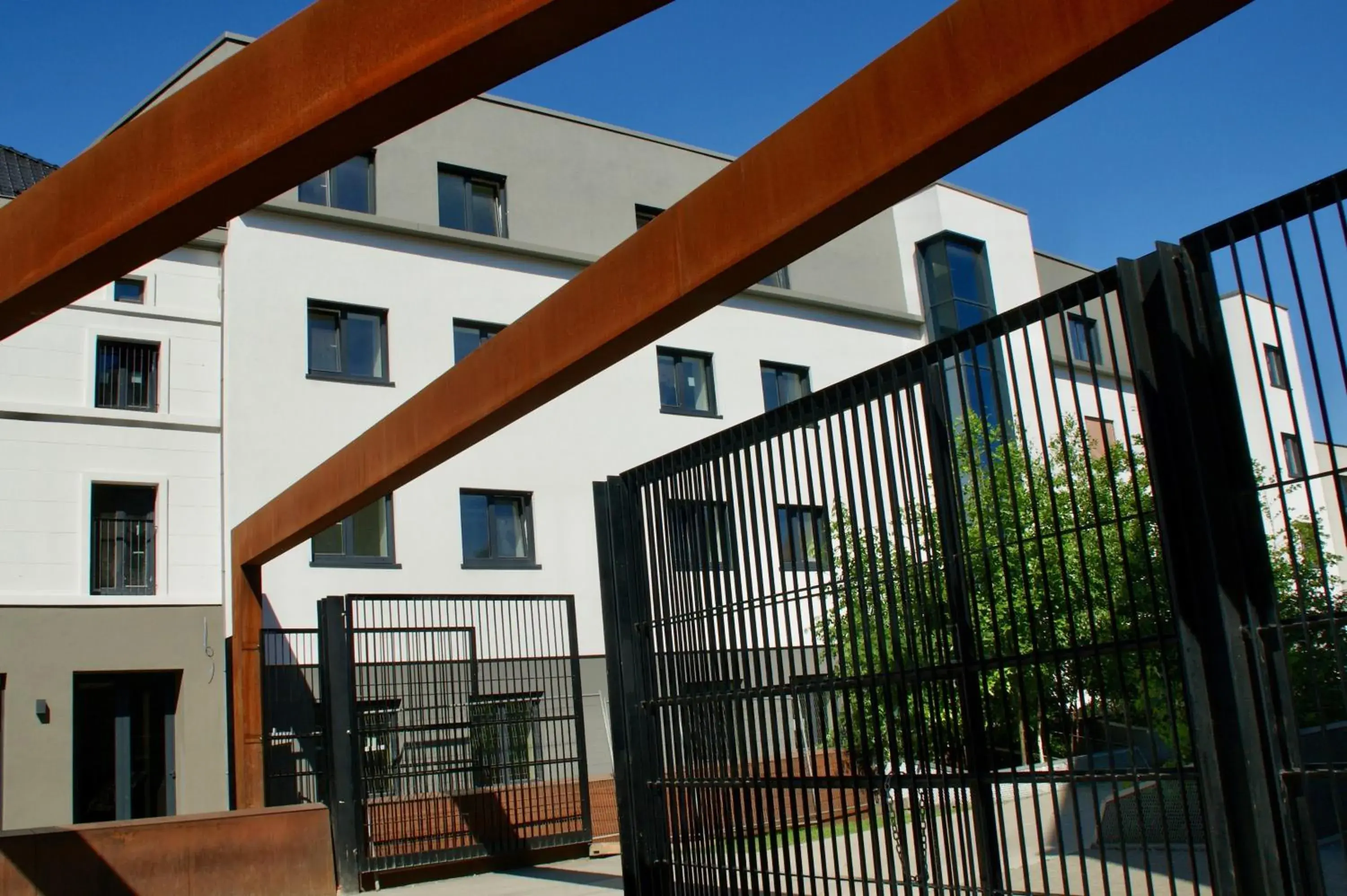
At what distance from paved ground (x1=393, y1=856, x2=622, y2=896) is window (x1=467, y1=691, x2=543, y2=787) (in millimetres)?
1081

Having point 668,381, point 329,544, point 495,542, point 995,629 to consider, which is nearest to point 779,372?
point 668,381

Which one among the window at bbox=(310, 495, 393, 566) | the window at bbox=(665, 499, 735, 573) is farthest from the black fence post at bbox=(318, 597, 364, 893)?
the window at bbox=(665, 499, 735, 573)

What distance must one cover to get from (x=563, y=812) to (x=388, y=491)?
6306 mm

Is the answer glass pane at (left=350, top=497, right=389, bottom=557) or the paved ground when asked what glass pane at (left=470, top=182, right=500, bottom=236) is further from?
the paved ground

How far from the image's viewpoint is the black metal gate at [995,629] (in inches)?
173

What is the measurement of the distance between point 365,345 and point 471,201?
13.1ft

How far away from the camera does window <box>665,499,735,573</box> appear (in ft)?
24.1

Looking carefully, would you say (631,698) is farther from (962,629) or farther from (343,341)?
(343,341)

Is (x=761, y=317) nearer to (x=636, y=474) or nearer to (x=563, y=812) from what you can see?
(x=563, y=812)

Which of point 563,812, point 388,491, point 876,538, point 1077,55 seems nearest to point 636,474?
point 876,538

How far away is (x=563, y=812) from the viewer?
1471 cm

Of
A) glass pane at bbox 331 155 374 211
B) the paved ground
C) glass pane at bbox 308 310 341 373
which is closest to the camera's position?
the paved ground

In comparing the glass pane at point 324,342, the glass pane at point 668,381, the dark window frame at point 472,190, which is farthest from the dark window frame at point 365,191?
the glass pane at point 668,381

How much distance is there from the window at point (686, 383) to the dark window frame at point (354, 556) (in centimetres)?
615
